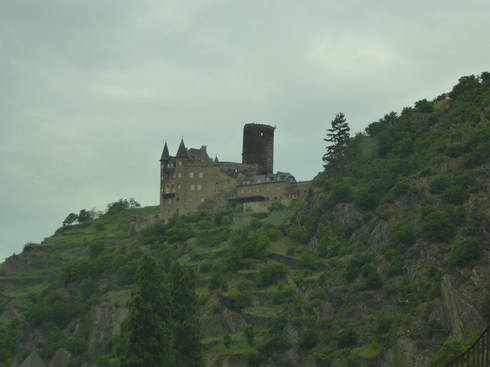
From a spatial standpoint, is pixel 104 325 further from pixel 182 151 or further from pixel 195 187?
pixel 182 151

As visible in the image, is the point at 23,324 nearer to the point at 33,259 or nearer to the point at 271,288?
the point at 33,259

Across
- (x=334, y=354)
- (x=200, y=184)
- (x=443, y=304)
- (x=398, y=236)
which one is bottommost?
(x=334, y=354)

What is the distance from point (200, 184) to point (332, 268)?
45283mm

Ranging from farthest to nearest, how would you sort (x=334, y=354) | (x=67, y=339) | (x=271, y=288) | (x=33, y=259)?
(x=33, y=259) < (x=67, y=339) < (x=271, y=288) < (x=334, y=354)

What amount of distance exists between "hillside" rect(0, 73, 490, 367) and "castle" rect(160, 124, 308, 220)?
413 centimetres

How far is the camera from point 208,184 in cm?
12656

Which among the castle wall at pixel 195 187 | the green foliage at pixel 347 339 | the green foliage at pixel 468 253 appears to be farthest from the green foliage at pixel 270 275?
the castle wall at pixel 195 187

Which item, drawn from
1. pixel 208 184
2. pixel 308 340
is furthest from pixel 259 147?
pixel 308 340

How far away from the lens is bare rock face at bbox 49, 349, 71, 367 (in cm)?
10038

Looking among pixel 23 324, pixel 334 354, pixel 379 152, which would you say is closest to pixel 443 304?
pixel 334 354

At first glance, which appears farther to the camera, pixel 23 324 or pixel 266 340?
pixel 23 324

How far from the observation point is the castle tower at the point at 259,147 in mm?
134500

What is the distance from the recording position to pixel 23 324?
372 ft

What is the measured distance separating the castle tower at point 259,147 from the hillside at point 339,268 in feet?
50.5
